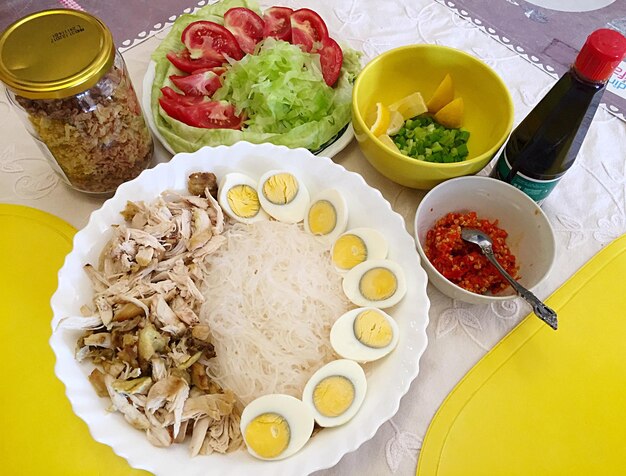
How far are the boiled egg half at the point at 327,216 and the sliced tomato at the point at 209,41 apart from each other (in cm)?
58

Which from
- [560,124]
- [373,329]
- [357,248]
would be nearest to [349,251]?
[357,248]

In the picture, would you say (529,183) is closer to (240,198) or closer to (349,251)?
(349,251)

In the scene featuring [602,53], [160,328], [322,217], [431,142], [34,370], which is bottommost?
[34,370]

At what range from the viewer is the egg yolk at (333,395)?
1.00 m

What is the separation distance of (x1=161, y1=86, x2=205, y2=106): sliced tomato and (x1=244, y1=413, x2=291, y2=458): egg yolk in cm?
88

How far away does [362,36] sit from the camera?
1775 millimetres

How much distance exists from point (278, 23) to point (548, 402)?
1312 millimetres

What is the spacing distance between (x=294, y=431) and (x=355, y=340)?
0.73 feet

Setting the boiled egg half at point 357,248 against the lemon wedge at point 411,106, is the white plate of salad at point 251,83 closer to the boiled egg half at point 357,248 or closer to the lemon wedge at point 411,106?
the lemon wedge at point 411,106

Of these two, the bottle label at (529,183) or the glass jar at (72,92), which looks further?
the bottle label at (529,183)

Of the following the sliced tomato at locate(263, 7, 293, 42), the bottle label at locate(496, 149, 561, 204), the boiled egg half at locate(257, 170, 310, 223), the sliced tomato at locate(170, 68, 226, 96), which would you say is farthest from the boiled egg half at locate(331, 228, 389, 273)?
the sliced tomato at locate(263, 7, 293, 42)

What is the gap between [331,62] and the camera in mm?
1509

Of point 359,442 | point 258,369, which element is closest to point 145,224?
point 258,369

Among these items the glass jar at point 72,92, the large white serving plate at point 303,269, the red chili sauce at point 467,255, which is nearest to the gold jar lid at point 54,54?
the glass jar at point 72,92
